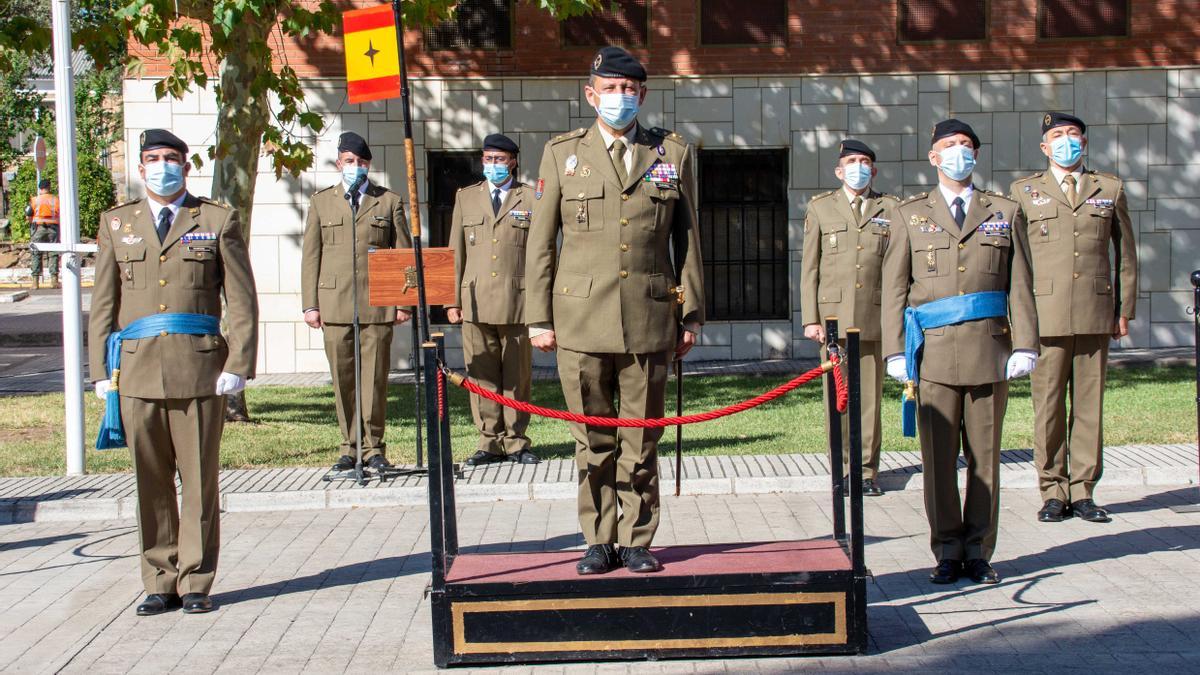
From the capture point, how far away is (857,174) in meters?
9.65

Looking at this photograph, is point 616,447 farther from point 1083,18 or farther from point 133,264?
point 1083,18

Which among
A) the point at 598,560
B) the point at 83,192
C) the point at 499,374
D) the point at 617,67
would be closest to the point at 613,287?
the point at 617,67

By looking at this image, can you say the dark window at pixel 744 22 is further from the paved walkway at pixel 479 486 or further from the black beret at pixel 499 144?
the paved walkway at pixel 479 486

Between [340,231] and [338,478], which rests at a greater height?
[340,231]

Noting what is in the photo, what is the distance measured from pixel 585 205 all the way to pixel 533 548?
267 cm

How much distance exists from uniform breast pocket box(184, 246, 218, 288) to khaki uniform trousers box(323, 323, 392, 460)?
3.34 meters

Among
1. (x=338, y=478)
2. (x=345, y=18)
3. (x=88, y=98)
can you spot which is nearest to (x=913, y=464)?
(x=338, y=478)

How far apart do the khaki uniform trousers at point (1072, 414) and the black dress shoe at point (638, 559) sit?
11.2 ft

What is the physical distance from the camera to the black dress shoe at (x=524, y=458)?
10.9 m

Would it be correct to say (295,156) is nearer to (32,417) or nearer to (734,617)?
(32,417)

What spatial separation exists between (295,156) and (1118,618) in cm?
1026

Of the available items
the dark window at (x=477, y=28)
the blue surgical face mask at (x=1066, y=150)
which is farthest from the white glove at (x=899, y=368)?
the dark window at (x=477, y=28)

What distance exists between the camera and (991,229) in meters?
7.15

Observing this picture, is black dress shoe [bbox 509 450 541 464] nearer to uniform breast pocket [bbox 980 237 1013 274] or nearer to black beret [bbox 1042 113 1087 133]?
black beret [bbox 1042 113 1087 133]
